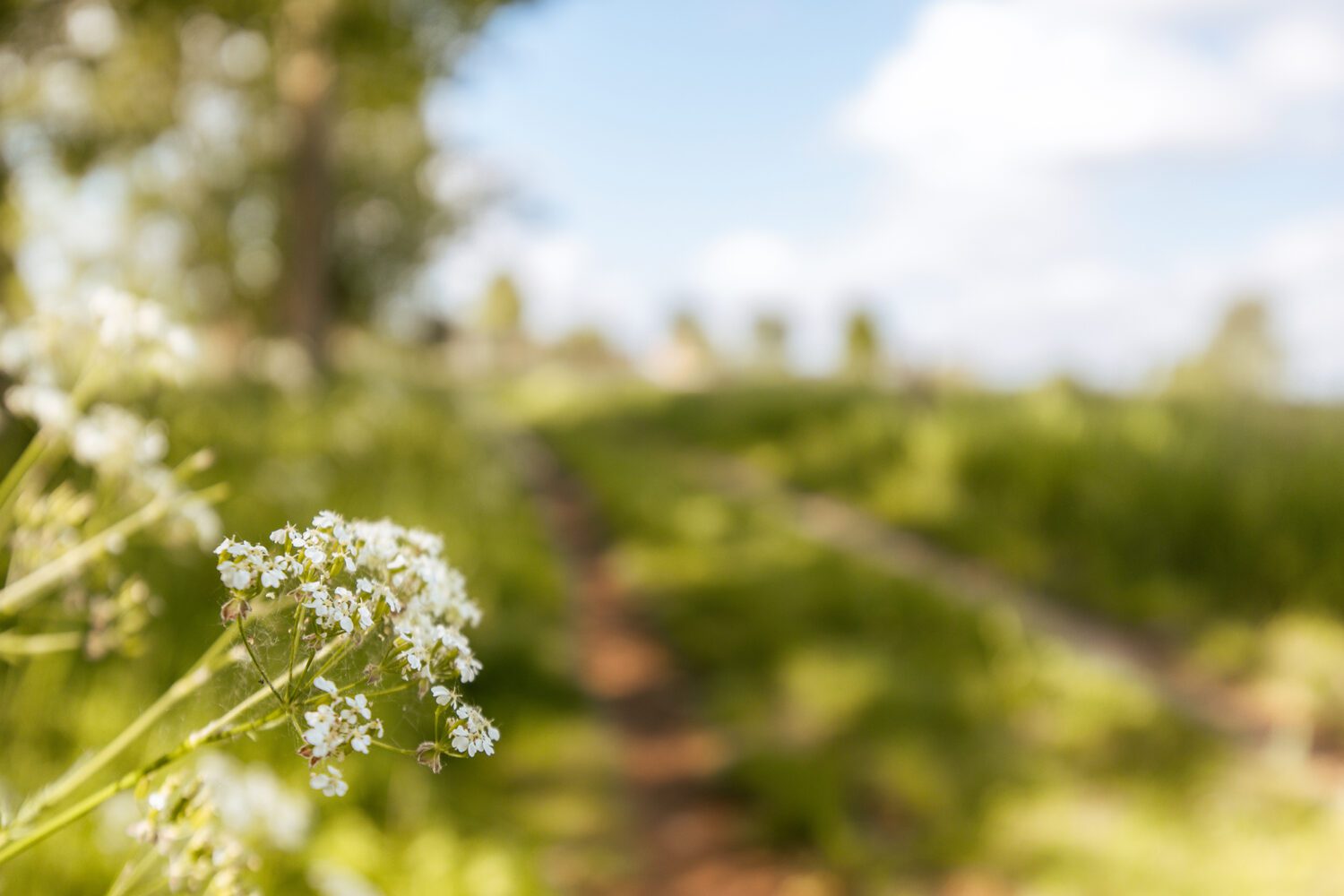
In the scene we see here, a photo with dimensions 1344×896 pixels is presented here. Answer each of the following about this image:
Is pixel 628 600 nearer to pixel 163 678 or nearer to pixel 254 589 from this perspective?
pixel 163 678

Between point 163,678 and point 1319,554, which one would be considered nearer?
point 163,678

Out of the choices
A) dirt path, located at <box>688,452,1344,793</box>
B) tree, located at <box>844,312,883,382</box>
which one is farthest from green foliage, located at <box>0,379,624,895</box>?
tree, located at <box>844,312,883,382</box>

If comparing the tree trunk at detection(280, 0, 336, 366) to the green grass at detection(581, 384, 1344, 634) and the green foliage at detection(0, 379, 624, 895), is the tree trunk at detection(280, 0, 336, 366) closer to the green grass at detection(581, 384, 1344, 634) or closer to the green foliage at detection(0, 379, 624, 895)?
the green foliage at detection(0, 379, 624, 895)

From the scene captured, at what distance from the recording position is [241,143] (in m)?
19.5

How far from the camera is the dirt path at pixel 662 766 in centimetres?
470

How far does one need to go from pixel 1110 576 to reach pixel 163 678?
23.3 feet

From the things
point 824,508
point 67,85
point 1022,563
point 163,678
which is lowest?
point 163,678

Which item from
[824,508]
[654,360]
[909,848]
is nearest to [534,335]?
[654,360]

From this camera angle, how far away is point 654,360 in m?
72.3

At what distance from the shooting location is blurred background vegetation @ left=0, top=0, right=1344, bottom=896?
3.92 m

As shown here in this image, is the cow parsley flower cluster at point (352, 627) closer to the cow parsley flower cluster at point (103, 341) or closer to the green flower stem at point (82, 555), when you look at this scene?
the green flower stem at point (82, 555)

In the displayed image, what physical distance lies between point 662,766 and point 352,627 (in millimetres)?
5168

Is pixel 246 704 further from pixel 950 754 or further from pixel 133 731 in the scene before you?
pixel 950 754

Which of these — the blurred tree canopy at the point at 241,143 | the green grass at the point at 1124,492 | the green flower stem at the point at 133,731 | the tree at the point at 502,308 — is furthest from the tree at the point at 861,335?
the green flower stem at the point at 133,731
